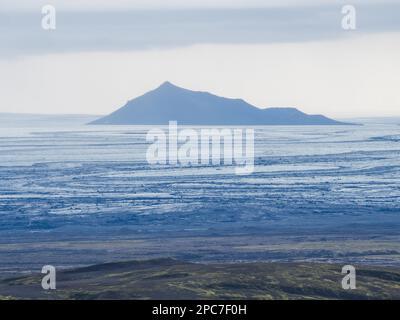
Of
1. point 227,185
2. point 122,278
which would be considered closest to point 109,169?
point 227,185

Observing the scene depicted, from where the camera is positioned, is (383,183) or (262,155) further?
(262,155)

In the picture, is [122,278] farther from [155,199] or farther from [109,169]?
[109,169]

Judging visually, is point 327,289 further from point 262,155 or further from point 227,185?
point 262,155

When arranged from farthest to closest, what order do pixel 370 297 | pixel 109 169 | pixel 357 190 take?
pixel 109 169 → pixel 357 190 → pixel 370 297
